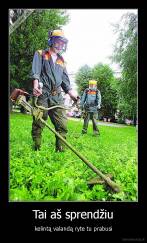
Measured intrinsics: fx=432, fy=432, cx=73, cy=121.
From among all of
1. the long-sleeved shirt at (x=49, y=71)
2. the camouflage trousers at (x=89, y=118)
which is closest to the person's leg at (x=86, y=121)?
the camouflage trousers at (x=89, y=118)

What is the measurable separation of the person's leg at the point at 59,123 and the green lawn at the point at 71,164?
6 centimetres

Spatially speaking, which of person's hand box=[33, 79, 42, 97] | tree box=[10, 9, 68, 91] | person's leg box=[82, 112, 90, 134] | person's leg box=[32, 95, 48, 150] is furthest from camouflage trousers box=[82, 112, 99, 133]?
tree box=[10, 9, 68, 91]

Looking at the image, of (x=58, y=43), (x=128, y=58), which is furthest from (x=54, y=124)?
(x=128, y=58)

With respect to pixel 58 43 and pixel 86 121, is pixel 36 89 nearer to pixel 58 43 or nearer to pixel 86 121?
pixel 58 43

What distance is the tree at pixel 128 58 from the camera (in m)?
4.81

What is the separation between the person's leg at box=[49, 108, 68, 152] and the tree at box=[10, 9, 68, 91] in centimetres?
42

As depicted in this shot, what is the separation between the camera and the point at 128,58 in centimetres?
489

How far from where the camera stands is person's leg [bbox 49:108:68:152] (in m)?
4.92

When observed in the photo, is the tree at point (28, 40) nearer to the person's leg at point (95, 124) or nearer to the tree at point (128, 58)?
the tree at point (128, 58)

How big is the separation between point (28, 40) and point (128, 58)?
1.15m

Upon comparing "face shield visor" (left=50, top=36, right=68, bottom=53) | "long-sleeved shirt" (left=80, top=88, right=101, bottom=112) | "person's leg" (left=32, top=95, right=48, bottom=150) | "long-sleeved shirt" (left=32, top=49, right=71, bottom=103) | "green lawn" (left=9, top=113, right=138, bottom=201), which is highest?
"face shield visor" (left=50, top=36, right=68, bottom=53)

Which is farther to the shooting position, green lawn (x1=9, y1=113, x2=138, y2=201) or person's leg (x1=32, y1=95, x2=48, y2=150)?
person's leg (x1=32, y1=95, x2=48, y2=150)

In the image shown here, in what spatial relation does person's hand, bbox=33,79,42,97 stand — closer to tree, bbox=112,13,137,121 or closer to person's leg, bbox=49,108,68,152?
person's leg, bbox=49,108,68,152

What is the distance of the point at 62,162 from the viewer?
488 cm
